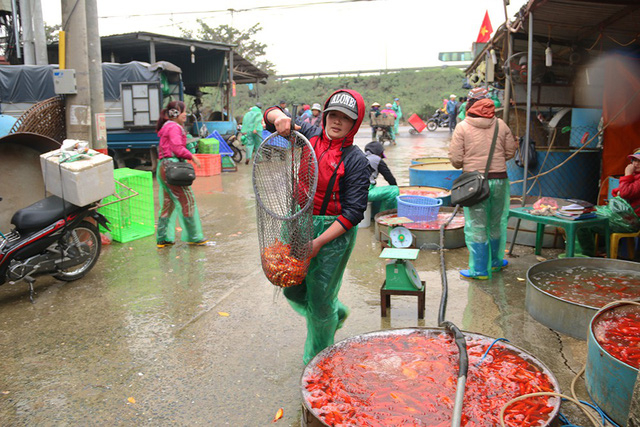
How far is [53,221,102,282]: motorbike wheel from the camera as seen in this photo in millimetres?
5645

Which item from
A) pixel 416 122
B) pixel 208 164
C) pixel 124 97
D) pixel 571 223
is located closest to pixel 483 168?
pixel 571 223

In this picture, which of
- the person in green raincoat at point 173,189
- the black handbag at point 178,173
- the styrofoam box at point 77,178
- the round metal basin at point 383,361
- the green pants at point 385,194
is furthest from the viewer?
the green pants at point 385,194

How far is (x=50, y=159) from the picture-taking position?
5539 millimetres

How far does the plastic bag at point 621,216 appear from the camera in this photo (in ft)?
17.2

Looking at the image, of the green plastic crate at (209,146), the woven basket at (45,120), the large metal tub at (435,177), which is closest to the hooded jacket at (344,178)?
the woven basket at (45,120)

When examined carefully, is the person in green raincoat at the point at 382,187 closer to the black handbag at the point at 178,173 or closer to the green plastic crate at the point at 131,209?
the black handbag at the point at 178,173

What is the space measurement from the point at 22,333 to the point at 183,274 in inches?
75.3

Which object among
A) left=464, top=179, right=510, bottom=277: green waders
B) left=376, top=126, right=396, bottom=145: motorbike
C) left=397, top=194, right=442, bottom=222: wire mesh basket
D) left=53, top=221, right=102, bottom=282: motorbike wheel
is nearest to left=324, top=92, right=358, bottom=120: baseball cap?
left=464, top=179, right=510, bottom=277: green waders

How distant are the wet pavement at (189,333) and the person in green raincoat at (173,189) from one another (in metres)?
0.27

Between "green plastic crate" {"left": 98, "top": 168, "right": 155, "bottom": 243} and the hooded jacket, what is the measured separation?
4698 millimetres

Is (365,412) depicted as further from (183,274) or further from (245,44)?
(245,44)

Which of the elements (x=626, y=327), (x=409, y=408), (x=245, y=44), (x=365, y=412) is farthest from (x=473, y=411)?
(x=245, y=44)

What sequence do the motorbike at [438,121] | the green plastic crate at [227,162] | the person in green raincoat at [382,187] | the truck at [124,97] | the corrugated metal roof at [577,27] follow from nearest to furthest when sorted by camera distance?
1. the corrugated metal roof at [577,27]
2. the person in green raincoat at [382,187]
3. the truck at [124,97]
4. the green plastic crate at [227,162]
5. the motorbike at [438,121]

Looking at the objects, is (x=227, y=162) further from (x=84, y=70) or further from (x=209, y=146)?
(x=84, y=70)
